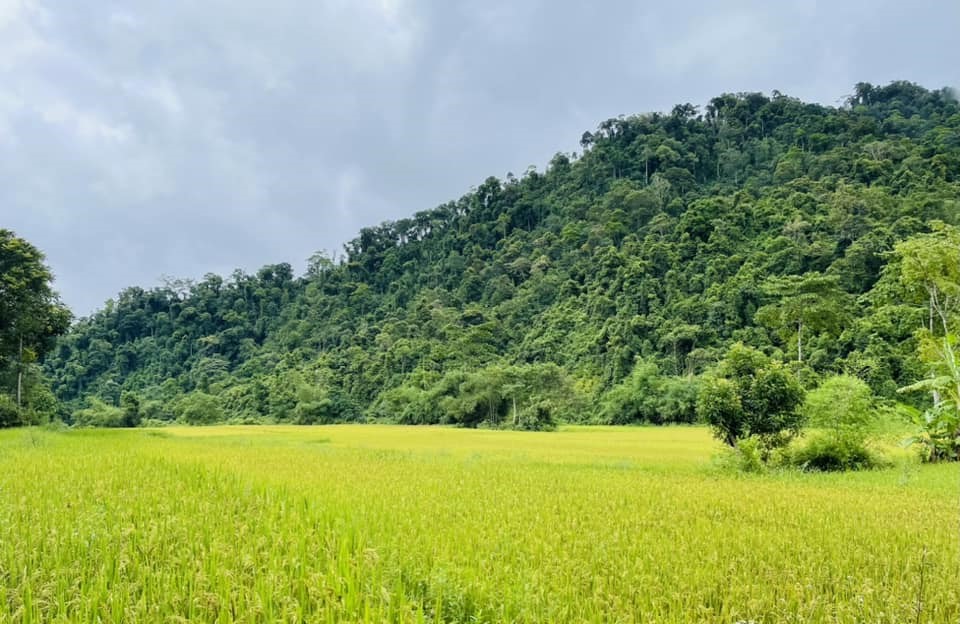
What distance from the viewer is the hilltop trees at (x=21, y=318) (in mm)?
30938

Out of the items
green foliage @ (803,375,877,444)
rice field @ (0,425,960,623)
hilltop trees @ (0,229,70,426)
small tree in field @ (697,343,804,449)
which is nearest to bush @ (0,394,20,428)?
hilltop trees @ (0,229,70,426)

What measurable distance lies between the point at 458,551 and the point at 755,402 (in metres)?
13.7

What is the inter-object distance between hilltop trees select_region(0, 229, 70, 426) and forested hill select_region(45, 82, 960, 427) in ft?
82.7

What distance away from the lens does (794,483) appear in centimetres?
1345

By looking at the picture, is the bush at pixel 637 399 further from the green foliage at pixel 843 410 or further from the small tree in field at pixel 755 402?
the small tree in field at pixel 755 402

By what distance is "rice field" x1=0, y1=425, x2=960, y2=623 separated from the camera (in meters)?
→ 4.39

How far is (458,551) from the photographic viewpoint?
235 inches

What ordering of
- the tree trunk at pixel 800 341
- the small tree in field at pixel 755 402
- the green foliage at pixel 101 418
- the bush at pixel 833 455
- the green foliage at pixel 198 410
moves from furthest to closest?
the green foliage at pixel 198 410, the green foliage at pixel 101 418, the tree trunk at pixel 800 341, the bush at pixel 833 455, the small tree in field at pixel 755 402

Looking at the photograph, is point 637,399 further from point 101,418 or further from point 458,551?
point 101,418

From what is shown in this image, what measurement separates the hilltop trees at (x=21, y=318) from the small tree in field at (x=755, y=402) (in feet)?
119

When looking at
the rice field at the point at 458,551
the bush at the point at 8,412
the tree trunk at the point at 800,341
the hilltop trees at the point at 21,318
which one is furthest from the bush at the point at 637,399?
the bush at the point at 8,412

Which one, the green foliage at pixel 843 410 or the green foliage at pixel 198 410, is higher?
the green foliage at pixel 843 410

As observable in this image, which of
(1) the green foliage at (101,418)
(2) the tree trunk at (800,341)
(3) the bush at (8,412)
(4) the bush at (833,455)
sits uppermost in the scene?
(2) the tree trunk at (800,341)

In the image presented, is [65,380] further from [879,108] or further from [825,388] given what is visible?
[879,108]
